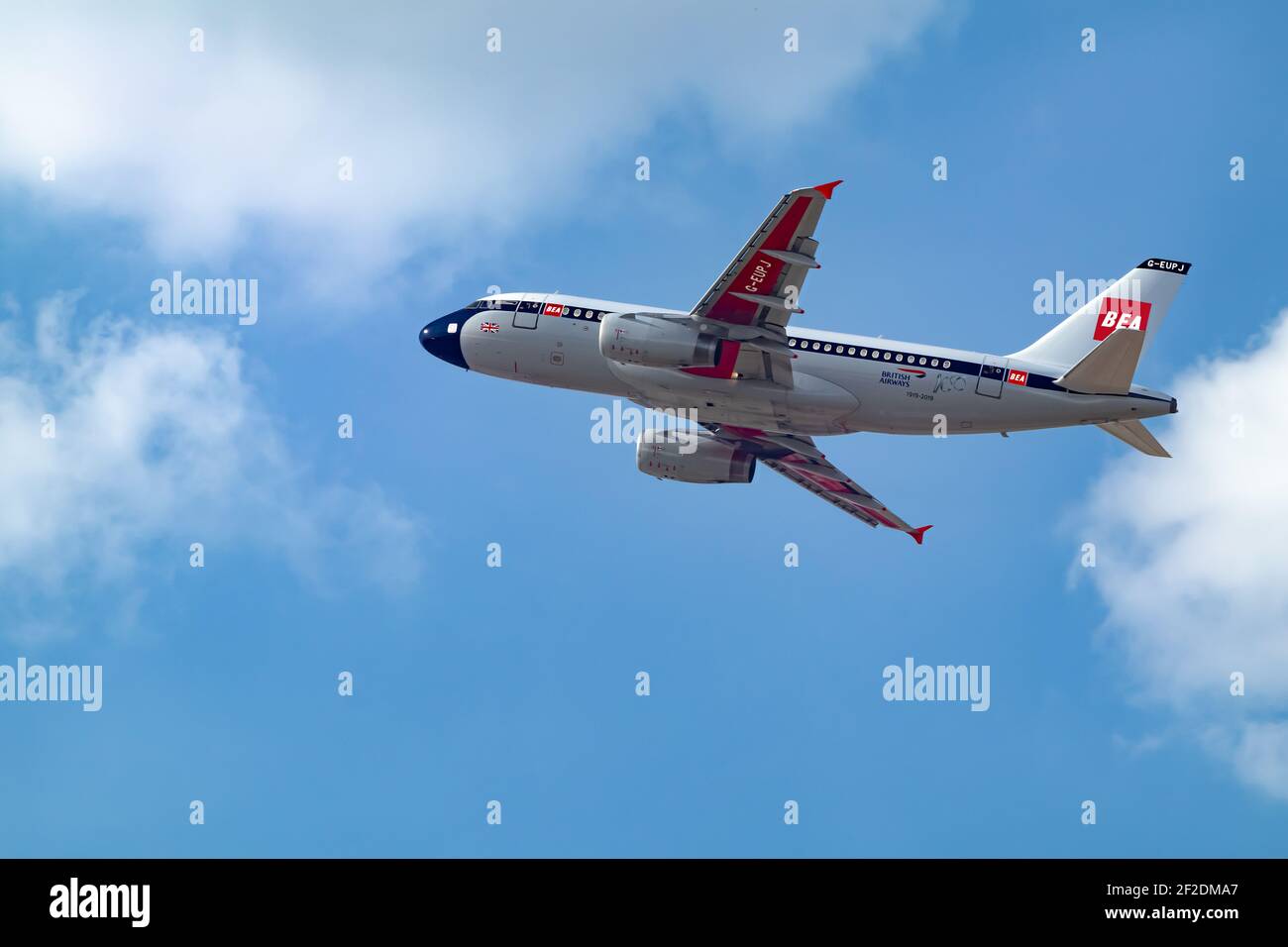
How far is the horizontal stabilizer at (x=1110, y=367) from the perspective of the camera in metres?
50.5

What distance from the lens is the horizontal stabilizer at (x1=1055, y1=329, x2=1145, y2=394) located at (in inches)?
1988

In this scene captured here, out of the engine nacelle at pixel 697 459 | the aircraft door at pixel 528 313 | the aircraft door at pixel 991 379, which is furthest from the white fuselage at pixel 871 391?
the engine nacelle at pixel 697 459

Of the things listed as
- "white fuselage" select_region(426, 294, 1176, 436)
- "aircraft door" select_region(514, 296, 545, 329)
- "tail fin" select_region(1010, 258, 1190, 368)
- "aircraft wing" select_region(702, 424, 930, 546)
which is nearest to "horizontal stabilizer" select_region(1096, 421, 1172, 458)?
"white fuselage" select_region(426, 294, 1176, 436)

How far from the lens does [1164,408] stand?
168 feet

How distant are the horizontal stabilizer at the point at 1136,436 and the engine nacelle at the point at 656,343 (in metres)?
15.1

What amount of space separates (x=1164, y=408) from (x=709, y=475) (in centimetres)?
1904

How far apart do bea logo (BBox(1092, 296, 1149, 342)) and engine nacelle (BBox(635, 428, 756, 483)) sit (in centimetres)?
1525

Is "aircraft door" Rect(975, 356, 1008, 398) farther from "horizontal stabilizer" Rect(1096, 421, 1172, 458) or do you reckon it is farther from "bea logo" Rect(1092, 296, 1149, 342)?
"bea logo" Rect(1092, 296, 1149, 342)

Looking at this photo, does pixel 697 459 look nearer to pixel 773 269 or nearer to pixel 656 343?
pixel 656 343

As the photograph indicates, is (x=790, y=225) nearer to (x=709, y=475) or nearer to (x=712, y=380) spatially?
(x=712, y=380)

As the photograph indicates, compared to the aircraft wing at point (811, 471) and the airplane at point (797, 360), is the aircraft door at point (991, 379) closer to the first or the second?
the airplane at point (797, 360)

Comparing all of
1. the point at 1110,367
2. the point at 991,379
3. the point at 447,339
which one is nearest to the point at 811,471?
the point at 991,379

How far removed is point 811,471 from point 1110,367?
1486cm
